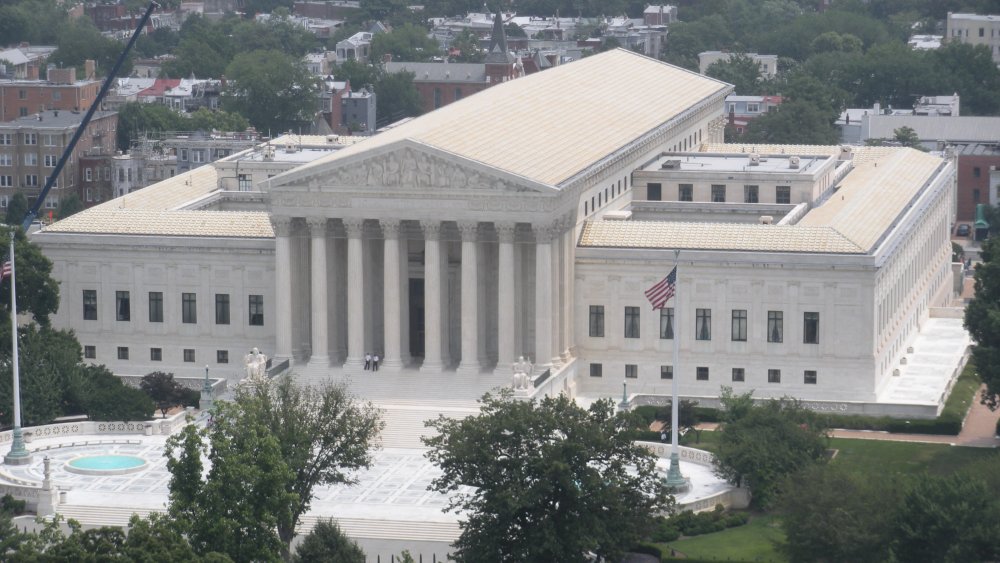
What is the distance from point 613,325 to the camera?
557 ft

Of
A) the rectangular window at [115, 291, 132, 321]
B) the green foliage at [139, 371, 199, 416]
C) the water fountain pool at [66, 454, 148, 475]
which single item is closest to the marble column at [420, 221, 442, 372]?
the green foliage at [139, 371, 199, 416]

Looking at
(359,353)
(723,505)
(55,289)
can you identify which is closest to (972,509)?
(723,505)

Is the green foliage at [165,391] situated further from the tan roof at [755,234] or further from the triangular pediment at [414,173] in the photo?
the tan roof at [755,234]

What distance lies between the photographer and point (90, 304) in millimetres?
176500

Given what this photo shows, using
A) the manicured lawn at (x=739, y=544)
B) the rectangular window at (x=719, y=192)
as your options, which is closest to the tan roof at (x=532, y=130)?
the rectangular window at (x=719, y=192)

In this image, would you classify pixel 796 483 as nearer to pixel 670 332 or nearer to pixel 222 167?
pixel 670 332

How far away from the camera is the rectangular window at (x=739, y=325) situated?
6585 inches

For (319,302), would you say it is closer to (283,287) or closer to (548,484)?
(283,287)

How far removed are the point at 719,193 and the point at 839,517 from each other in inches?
2543

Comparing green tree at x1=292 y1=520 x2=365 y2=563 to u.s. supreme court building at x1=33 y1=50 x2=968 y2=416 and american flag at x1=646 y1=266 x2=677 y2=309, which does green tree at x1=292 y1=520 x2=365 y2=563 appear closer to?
american flag at x1=646 y1=266 x2=677 y2=309

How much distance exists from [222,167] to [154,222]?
940 inches

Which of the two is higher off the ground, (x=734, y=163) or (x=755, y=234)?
(x=734, y=163)

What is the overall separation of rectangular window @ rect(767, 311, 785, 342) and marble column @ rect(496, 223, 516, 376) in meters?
15.5

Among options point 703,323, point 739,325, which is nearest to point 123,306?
point 703,323
